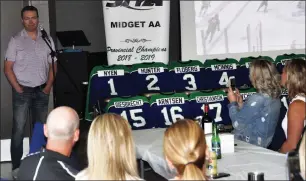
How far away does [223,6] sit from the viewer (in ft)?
30.2

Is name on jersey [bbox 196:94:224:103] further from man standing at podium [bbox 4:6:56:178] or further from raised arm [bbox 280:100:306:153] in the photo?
raised arm [bbox 280:100:306:153]

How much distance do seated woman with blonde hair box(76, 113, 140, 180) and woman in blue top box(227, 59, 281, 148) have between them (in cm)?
200

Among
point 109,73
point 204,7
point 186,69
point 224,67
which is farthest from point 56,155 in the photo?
point 204,7

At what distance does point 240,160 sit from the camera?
3.50 meters

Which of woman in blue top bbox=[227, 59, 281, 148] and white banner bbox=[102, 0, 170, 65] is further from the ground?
white banner bbox=[102, 0, 170, 65]

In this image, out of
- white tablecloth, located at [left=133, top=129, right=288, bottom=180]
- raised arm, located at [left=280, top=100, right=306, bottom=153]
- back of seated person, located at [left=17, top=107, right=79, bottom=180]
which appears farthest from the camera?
raised arm, located at [left=280, top=100, right=306, bottom=153]

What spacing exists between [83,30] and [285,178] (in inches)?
263

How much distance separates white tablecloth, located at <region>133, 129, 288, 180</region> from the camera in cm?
319

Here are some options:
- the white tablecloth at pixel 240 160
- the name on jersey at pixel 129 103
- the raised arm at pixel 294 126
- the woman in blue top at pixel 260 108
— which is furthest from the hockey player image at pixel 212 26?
the raised arm at pixel 294 126

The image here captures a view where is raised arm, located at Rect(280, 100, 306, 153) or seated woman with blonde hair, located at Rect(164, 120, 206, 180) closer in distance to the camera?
seated woman with blonde hair, located at Rect(164, 120, 206, 180)

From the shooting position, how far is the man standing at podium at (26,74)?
6250mm

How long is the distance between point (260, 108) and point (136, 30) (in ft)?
12.8

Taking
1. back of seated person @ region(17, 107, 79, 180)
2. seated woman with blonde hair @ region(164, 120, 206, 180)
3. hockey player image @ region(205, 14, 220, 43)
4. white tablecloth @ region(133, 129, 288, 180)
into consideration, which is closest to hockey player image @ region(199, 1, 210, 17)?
hockey player image @ region(205, 14, 220, 43)

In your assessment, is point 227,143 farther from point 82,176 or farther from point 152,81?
point 152,81
